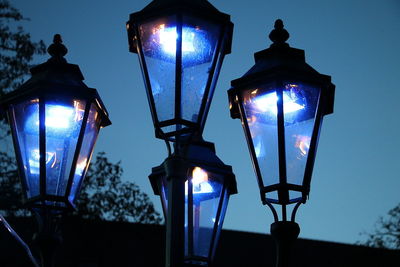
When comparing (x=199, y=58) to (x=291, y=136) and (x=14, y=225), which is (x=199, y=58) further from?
(x=14, y=225)

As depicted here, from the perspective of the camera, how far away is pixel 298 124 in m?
4.79

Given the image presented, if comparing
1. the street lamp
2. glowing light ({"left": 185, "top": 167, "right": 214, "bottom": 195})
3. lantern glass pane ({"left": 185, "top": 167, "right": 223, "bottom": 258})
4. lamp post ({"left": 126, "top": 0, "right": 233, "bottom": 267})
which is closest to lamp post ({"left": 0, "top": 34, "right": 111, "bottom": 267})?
lamp post ({"left": 126, "top": 0, "right": 233, "bottom": 267})

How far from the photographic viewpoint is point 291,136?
4730 mm

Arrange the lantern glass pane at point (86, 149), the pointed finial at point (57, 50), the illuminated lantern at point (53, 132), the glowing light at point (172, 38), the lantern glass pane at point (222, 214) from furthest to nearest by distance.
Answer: the lantern glass pane at point (222, 214)
the pointed finial at point (57, 50)
the lantern glass pane at point (86, 149)
the illuminated lantern at point (53, 132)
the glowing light at point (172, 38)

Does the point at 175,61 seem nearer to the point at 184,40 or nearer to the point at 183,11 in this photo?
the point at 184,40

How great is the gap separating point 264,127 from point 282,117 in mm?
130

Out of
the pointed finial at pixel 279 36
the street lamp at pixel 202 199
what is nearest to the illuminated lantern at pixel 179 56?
the pointed finial at pixel 279 36

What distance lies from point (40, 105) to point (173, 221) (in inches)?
52.7

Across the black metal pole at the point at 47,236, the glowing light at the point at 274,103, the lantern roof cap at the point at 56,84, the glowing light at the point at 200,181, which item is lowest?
the black metal pole at the point at 47,236

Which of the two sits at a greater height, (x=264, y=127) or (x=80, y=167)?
(x=264, y=127)

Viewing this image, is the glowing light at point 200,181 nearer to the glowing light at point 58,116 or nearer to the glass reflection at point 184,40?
the glowing light at point 58,116

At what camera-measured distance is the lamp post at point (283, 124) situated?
467 centimetres

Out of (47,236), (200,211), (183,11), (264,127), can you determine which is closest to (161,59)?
(183,11)

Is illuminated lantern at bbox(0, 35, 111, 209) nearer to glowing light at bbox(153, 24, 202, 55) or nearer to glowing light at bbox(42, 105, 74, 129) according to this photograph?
glowing light at bbox(42, 105, 74, 129)
